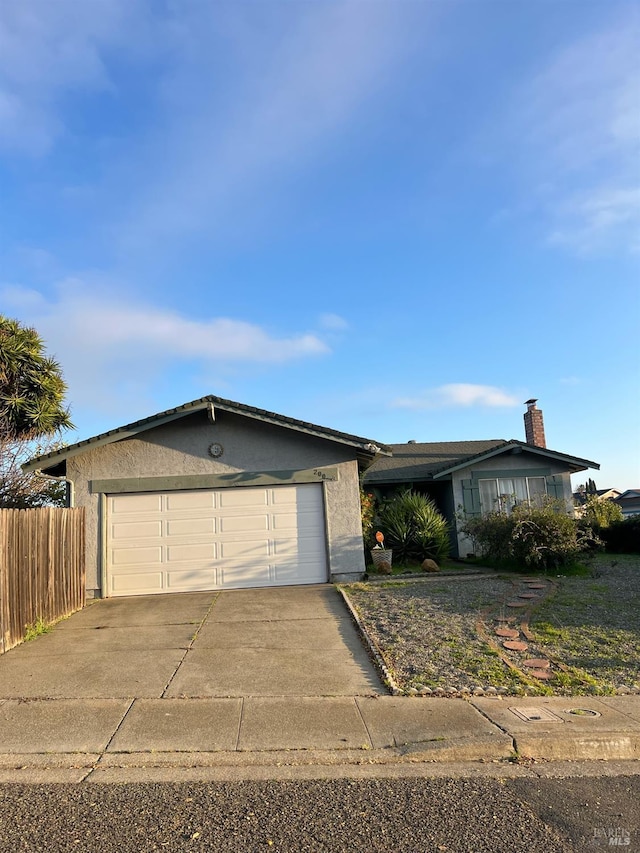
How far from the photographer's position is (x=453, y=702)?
18.2 ft

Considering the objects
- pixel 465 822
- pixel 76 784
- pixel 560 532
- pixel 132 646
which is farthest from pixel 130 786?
pixel 560 532

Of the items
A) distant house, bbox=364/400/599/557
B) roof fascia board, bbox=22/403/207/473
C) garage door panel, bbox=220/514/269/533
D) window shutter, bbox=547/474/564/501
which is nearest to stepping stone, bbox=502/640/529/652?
garage door panel, bbox=220/514/269/533

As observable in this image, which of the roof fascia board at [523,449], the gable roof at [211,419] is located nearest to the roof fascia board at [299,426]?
the gable roof at [211,419]

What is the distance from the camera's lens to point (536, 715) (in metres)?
5.16

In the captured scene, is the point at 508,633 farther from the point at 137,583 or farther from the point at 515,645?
the point at 137,583

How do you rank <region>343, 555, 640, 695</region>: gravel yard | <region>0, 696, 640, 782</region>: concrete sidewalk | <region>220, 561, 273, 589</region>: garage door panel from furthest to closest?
<region>220, 561, 273, 589</region>: garage door panel < <region>343, 555, 640, 695</region>: gravel yard < <region>0, 696, 640, 782</region>: concrete sidewalk

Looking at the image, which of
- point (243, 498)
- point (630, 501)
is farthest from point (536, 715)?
point (630, 501)

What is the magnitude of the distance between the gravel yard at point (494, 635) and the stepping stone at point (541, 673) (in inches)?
1.1

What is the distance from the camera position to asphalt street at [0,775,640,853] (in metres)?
3.34

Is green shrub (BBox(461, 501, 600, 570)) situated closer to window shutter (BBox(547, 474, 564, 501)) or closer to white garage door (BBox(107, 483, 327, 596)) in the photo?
window shutter (BBox(547, 474, 564, 501))

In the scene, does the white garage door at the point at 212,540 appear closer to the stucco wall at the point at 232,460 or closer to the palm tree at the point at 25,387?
the stucco wall at the point at 232,460

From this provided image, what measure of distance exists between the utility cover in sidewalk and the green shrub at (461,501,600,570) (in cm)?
764

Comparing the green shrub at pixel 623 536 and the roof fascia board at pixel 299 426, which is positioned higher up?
the roof fascia board at pixel 299 426

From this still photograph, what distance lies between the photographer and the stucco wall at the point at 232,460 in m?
12.0
